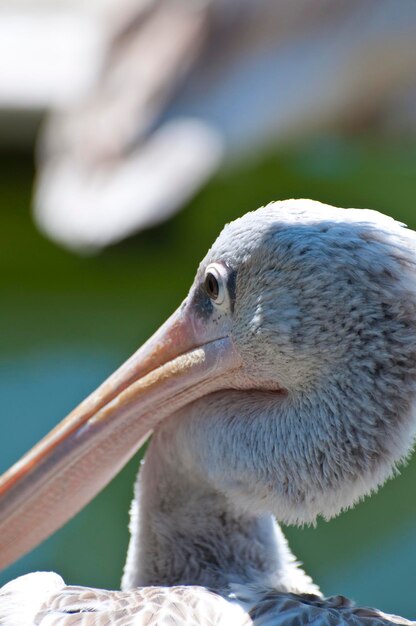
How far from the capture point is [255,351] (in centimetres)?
250

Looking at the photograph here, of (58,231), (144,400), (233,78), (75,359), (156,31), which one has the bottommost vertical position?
(144,400)

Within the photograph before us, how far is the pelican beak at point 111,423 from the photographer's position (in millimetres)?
2672

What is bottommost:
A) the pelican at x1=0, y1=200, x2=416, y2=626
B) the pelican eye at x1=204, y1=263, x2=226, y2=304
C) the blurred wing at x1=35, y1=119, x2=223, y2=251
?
the pelican at x1=0, y1=200, x2=416, y2=626

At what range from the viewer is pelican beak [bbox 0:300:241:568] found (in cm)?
267

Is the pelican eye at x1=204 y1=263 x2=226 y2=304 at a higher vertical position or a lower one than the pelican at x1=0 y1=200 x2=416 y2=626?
higher

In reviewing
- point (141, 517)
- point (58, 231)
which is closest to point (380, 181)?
point (58, 231)

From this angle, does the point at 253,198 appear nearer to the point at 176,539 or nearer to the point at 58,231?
the point at 58,231

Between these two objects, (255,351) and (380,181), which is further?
(380,181)

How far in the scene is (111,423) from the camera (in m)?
2.73

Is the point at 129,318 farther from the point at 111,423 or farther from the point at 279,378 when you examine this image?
the point at 279,378

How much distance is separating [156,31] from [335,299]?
495cm

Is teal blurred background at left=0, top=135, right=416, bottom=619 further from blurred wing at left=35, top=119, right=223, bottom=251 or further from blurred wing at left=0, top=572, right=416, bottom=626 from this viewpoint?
blurred wing at left=0, top=572, right=416, bottom=626

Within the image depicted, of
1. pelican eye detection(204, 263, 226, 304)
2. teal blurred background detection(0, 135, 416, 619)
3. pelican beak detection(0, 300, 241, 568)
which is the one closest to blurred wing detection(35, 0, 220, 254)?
teal blurred background detection(0, 135, 416, 619)

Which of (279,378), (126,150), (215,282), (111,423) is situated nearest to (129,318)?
(126,150)
